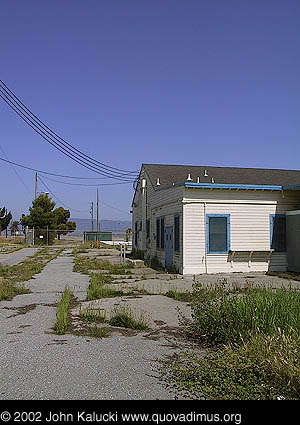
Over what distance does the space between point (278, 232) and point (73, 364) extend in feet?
47.2

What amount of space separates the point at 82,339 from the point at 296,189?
43.5ft

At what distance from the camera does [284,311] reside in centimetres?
648

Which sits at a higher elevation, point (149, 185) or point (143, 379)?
point (149, 185)

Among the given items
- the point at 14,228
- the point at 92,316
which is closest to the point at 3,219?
the point at 14,228

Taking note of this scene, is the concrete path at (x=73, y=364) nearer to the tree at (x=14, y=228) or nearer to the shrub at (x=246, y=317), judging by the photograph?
the shrub at (x=246, y=317)

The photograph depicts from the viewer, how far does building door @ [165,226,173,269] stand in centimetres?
2002

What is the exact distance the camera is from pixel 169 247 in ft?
67.0

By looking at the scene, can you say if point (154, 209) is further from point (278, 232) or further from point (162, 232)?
point (278, 232)

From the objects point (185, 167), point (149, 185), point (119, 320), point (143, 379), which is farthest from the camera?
point (185, 167)

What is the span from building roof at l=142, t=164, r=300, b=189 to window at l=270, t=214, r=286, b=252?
7.22 meters

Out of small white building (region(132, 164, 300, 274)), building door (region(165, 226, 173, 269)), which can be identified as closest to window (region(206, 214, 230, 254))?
small white building (region(132, 164, 300, 274))

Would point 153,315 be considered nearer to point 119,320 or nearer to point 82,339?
point 119,320

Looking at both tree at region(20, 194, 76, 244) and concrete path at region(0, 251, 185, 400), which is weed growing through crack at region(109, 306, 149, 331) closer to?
concrete path at region(0, 251, 185, 400)
